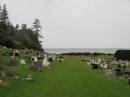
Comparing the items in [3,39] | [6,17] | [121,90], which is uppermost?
[6,17]

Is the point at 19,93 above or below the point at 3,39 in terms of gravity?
below

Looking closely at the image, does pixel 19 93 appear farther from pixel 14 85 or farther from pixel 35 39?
pixel 35 39

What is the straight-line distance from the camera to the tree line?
8240 centimetres

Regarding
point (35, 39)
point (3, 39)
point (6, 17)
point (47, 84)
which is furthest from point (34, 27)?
point (47, 84)

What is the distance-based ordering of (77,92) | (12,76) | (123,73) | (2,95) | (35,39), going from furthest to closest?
(35,39), (123,73), (12,76), (77,92), (2,95)

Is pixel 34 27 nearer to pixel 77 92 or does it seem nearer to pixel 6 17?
pixel 6 17

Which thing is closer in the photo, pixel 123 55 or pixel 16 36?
pixel 123 55

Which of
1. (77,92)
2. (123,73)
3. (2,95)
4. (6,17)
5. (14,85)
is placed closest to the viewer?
(2,95)

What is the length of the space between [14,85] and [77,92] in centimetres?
471

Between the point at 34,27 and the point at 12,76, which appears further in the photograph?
the point at 34,27

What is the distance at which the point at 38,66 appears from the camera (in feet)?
114

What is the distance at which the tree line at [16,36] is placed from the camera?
82400 mm

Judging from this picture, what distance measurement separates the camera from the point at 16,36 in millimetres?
115312

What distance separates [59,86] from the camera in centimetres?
2311
